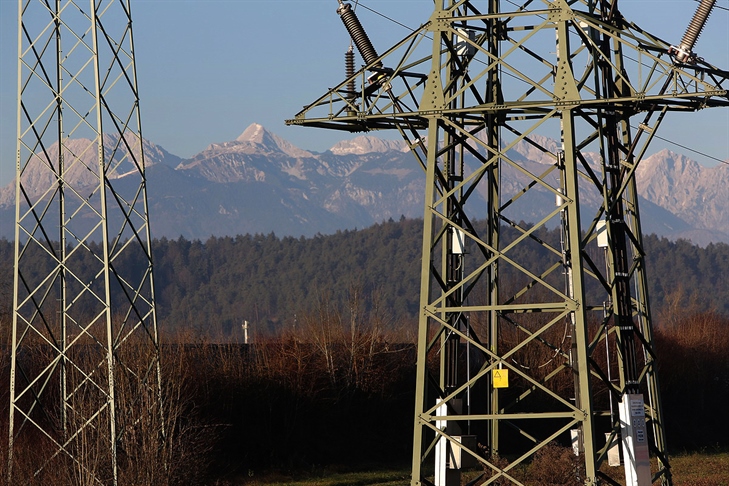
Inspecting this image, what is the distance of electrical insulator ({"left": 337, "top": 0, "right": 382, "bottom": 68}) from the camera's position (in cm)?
2275

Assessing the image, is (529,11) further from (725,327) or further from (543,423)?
(725,327)

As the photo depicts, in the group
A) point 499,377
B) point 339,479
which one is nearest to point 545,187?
point 499,377

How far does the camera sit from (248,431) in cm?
5144

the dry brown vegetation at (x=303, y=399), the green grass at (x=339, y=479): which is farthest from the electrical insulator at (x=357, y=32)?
the green grass at (x=339, y=479)

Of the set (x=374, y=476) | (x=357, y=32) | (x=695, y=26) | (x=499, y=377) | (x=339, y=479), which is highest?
(x=357, y=32)

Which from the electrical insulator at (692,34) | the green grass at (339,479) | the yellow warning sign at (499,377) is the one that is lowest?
the green grass at (339,479)

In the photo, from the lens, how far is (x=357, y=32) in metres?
22.9

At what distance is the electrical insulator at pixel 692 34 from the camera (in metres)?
20.6

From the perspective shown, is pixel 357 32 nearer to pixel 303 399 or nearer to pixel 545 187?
pixel 545 187

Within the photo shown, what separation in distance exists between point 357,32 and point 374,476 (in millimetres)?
27323

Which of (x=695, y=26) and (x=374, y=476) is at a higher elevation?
(x=695, y=26)

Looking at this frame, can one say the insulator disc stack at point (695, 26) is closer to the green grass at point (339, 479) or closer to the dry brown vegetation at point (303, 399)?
the dry brown vegetation at point (303, 399)

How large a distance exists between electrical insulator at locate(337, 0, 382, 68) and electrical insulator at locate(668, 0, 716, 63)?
5.92 meters

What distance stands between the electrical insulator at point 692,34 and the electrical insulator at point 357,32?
5.92m
